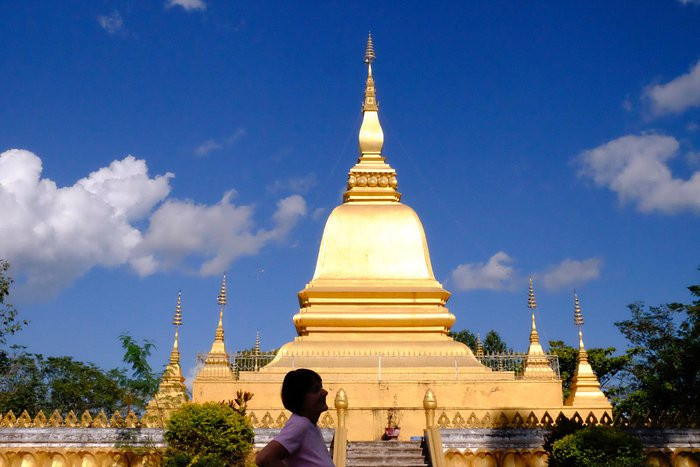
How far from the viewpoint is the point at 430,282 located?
74.0ft

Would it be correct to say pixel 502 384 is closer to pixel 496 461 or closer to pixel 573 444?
pixel 496 461

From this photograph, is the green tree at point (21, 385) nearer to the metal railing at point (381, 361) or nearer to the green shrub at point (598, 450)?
the metal railing at point (381, 361)

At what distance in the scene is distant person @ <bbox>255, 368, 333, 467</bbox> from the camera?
11.1ft

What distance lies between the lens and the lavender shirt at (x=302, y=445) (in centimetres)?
342

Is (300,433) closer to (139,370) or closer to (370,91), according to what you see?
(139,370)

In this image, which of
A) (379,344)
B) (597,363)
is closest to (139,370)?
(379,344)

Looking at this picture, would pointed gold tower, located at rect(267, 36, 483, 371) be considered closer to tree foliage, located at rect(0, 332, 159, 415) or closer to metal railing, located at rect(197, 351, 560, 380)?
metal railing, located at rect(197, 351, 560, 380)

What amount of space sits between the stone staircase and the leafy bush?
2.42 metres

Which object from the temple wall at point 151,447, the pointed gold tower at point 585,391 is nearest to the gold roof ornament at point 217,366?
the temple wall at point 151,447

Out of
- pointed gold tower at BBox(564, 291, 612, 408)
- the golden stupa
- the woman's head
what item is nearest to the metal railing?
the golden stupa

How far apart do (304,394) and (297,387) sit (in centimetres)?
6

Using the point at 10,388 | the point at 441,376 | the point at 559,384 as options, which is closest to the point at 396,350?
the point at 441,376

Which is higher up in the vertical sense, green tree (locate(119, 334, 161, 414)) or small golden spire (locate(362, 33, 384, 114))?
small golden spire (locate(362, 33, 384, 114))

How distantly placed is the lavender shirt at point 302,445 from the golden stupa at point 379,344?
11.1 metres
